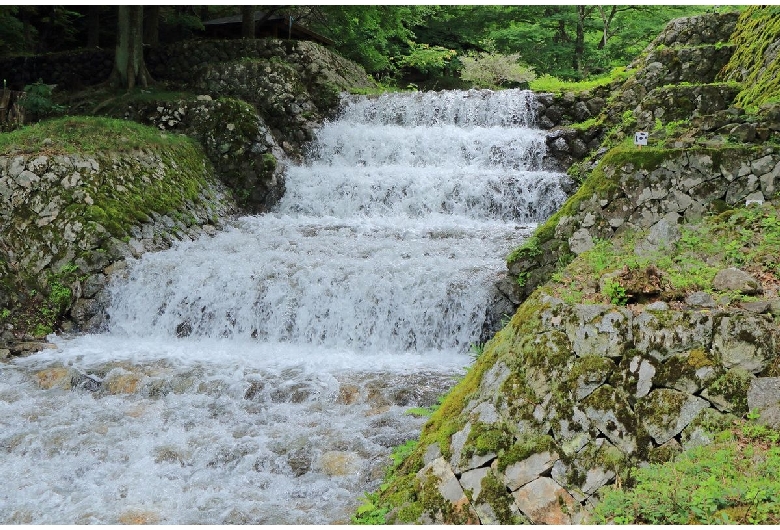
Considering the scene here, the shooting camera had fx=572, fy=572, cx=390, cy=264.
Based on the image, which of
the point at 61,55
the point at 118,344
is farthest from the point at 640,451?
the point at 61,55

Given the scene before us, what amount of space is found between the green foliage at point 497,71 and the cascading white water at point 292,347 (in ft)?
24.8

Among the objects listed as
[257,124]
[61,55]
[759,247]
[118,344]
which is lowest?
[118,344]

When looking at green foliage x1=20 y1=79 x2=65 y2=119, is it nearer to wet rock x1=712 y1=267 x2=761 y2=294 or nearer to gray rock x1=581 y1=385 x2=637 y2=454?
gray rock x1=581 y1=385 x2=637 y2=454

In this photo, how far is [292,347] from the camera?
27.0 ft

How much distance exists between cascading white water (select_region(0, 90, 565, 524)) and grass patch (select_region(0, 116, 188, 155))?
9.14 feet

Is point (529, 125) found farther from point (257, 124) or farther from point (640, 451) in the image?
point (640, 451)

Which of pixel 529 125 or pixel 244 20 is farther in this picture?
pixel 244 20

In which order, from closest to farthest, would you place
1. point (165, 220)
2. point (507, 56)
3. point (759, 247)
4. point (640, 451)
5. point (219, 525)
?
point (640, 451) < point (219, 525) < point (759, 247) < point (165, 220) < point (507, 56)

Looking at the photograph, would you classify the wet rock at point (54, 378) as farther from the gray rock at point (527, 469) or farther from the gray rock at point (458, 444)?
the gray rock at point (527, 469)

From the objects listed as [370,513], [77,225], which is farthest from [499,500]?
[77,225]

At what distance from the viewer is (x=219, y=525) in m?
4.29

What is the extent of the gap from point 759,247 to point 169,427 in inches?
229

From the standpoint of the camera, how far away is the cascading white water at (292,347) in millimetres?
4938

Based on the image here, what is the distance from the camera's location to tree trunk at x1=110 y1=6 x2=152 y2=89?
1527 centimetres
